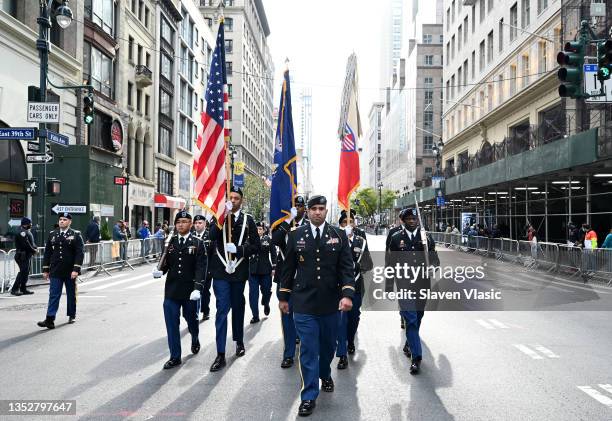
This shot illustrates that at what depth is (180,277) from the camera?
23.2 feet

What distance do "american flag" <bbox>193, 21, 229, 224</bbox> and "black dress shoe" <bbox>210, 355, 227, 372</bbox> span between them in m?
2.06

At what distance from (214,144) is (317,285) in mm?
3641

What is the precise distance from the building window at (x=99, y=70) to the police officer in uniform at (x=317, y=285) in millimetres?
26372

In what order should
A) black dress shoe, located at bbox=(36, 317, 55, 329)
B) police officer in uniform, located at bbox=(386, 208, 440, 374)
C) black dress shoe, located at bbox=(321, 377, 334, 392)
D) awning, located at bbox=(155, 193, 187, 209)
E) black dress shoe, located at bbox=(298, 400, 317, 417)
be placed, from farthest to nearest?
awning, located at bbox=(155, 193, 187, 209) → black dress shoe, located at bbox=(36, 317, 55, 329) → police officer in uniform, located at bbox=(386, 208, 440, 374) → black dress shoe, located at bbox=(321, 377, 334, 392) → black dress shoe, located at bbox=(298, 400, 317, 417)

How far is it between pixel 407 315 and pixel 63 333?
562cm

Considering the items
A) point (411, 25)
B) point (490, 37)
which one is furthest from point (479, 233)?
point (411, 25)

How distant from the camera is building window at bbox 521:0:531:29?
33969mm

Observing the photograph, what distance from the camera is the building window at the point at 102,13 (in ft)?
98.6

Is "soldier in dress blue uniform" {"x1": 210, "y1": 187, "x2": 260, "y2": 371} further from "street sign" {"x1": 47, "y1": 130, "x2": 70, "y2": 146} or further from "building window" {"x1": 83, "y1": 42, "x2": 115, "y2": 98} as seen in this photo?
"building window" {"x1": 83, "y1": 42, "x2": 115, "y2": 98}

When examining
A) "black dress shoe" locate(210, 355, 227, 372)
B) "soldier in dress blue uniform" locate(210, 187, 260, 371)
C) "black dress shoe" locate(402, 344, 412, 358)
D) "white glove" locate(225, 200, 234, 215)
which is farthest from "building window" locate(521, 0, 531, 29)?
"black dress shoe" locate(210, 355, 227, 372)

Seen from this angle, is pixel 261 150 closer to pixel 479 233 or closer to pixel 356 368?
pixel 479 233

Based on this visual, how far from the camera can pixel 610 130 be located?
16891 millimetres

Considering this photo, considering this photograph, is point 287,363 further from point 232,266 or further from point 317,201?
point 317,201

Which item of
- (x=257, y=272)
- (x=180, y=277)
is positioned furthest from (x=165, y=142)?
(x=180, y=277)
